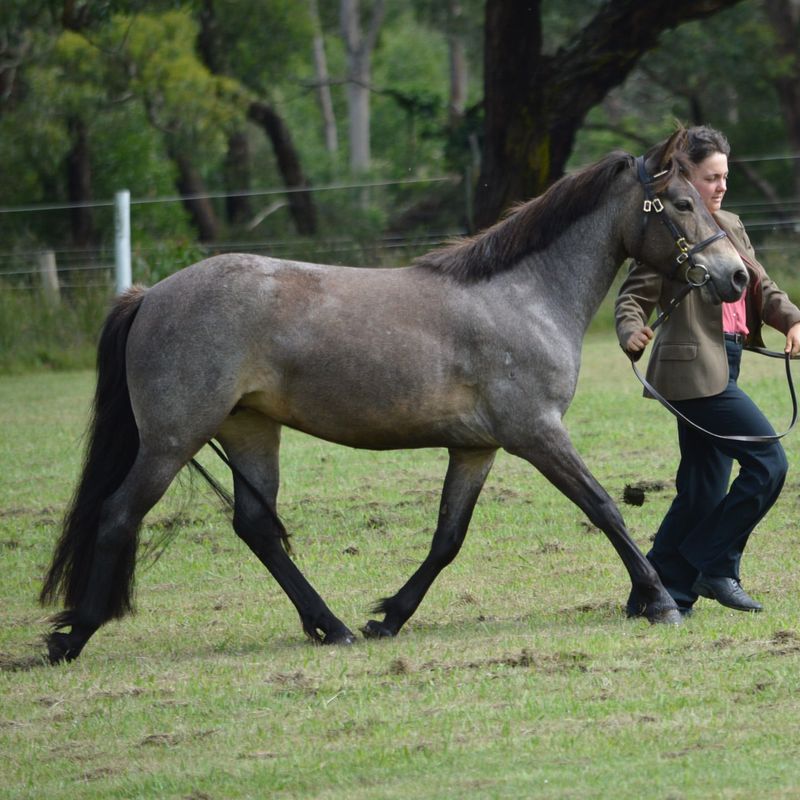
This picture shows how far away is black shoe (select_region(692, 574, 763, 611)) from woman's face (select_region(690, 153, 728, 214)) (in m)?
1.53

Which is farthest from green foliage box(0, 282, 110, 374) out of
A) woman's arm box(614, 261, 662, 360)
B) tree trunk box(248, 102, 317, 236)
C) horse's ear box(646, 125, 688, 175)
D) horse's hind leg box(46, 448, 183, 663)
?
horse's ear box(646, 125, 688, 175)

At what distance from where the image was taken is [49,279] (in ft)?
59.4

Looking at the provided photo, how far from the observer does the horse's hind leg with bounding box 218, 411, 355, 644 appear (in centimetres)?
623

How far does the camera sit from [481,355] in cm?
596

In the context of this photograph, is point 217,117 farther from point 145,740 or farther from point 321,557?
point 145,740

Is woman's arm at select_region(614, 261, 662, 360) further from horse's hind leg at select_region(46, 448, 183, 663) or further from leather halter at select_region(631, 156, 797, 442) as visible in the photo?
horse's hind leg at select_region(46, 448, 183, 663)

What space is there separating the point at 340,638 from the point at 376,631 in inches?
6.2

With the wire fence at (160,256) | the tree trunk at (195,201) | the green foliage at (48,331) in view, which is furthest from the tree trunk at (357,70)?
the green foliage at (48,331)

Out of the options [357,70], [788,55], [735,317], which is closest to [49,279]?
[735,317]

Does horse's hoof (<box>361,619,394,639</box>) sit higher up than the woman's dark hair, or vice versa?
the woman's dark hair

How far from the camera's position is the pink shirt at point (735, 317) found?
6.09m

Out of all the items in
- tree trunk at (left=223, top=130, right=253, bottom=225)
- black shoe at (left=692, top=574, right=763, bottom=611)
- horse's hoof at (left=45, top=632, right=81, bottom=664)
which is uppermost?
black shoe at (left=692, top=574, right=763, bottom=611)

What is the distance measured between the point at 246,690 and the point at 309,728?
1.87ft

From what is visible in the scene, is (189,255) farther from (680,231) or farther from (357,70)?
(357,70)
